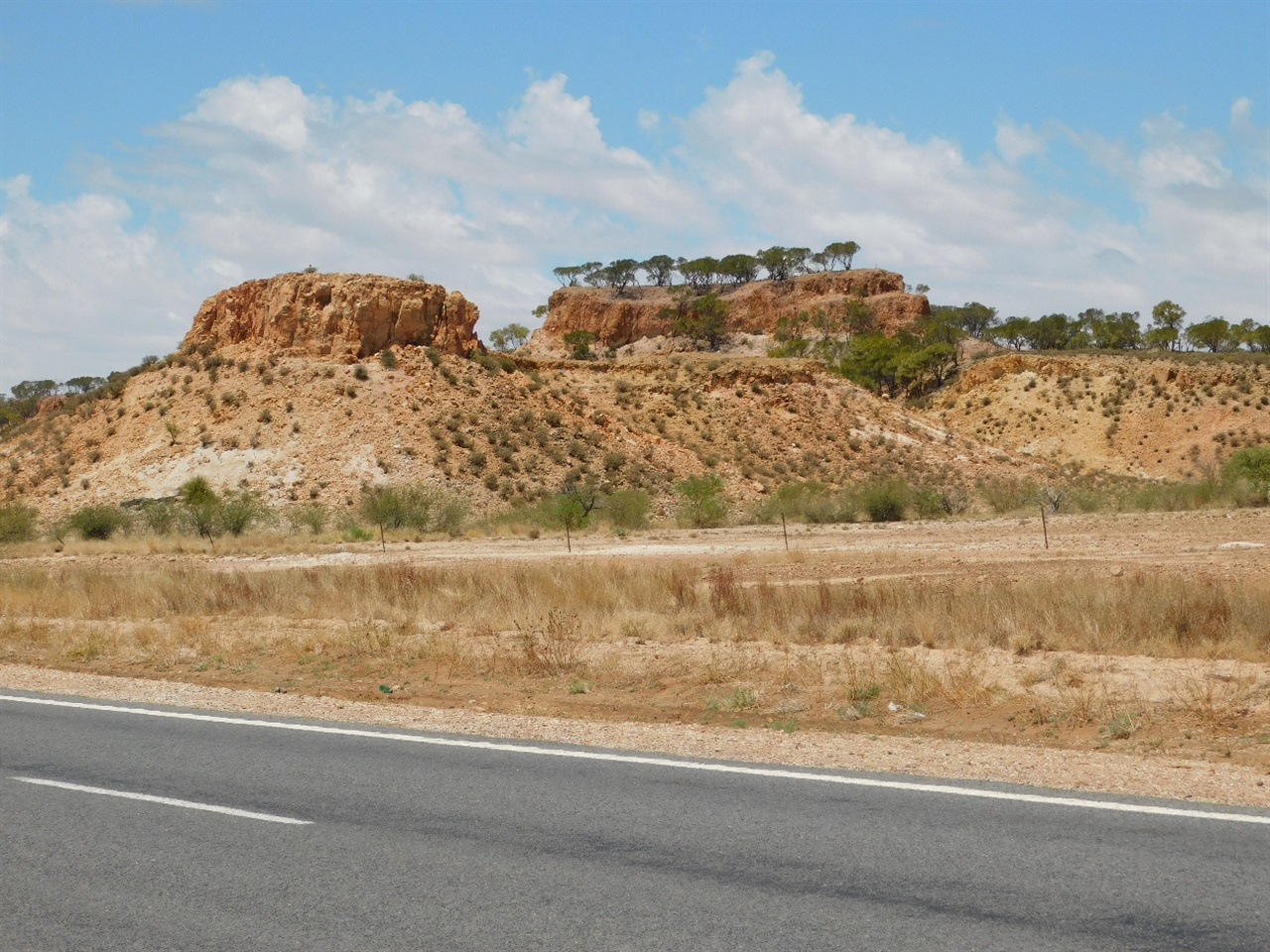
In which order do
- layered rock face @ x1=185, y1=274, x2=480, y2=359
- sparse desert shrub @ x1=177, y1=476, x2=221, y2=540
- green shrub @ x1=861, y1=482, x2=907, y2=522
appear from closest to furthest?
green shrub @ x1=861, y1=482, x2=907, y2=522, sparse desert shrub @ x1=177, y1=476, x2=221, y2=540, layered rock face @ x1=185, y1=274, x2=480, y2=359

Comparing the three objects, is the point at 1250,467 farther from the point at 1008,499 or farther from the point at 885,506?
the point at 885,506

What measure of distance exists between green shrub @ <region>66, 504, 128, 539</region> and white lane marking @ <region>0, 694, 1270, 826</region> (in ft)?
96.4

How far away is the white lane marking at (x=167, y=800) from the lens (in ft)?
23.9

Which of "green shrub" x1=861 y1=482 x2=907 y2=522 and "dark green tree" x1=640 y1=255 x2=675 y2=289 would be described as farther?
"dark green tree" x1=640 y1=255 x2=675 y2=289

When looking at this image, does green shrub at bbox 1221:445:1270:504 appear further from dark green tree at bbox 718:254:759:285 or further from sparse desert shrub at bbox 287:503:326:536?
dark green tree at bbox 718:254:759:285

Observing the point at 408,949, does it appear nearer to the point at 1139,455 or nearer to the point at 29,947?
the point at 29,947

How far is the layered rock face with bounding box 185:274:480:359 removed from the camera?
52.4 meters

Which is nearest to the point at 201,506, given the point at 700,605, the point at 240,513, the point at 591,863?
the point at 240,513

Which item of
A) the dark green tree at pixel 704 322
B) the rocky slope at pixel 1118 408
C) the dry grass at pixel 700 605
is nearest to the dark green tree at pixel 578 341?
the dark green tree at pixel 704 322

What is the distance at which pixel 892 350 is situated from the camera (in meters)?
84.0

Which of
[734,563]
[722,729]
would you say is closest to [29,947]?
[722,729]

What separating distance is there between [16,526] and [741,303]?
3374 inches

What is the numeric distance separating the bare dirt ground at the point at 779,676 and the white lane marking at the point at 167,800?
2.93 m

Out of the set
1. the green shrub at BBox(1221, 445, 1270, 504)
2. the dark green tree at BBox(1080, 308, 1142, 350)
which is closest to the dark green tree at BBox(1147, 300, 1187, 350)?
the dark green tree at BBox(1080, 308, 1142, 350)
